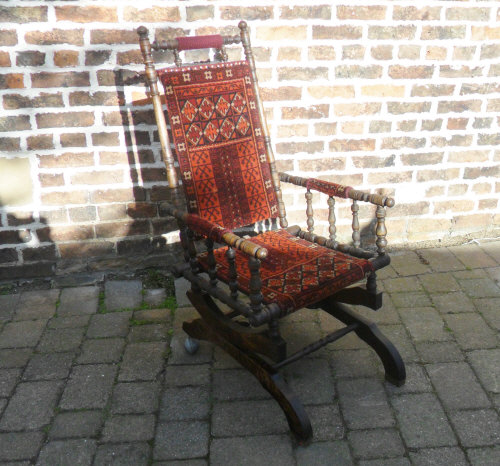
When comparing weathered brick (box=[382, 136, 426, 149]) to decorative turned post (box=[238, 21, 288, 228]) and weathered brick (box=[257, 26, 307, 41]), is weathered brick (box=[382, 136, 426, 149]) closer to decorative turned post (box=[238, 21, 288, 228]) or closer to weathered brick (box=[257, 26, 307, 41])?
weathered brick (box=[257, 26, 307, 41])

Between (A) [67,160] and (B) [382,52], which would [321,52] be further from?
(A) [67,160]

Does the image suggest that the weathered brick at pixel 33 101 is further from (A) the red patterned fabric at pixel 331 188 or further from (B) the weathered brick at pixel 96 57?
(A) the red patterned fabric at pixel 331 188

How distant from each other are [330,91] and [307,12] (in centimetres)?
45

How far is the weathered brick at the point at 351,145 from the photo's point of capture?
10.3 feet

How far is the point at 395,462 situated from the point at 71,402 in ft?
4.38

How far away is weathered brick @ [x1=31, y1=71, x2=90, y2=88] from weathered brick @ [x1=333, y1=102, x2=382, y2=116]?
4.70ft

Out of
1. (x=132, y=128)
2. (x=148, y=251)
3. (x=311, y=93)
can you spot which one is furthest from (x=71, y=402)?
(x=311, y=93)

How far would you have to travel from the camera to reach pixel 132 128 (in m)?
2.88

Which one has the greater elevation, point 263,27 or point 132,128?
point 263,27

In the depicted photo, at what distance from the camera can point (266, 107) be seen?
2951mm

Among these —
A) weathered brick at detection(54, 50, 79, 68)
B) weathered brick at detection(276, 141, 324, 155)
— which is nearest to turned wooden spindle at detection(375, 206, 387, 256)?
weathered brick at detection(276, 141, 324, 155)

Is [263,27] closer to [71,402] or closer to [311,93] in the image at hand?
[311,93]

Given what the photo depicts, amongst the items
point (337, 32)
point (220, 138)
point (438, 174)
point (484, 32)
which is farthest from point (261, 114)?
point (484, 32)

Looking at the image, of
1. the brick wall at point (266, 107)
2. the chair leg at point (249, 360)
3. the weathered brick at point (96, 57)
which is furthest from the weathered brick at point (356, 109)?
the chair leg at point (249, 360)
